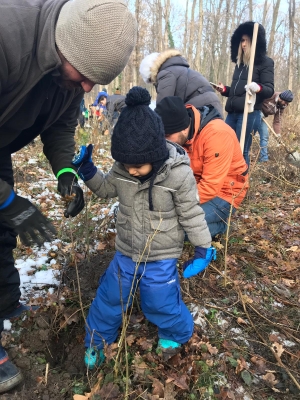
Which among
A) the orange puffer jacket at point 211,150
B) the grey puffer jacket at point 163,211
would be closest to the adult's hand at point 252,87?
the orange puffer jacket at point 211,150

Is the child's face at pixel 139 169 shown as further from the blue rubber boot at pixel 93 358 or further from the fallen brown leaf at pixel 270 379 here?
the fallen brown leaf at pixel 270 379

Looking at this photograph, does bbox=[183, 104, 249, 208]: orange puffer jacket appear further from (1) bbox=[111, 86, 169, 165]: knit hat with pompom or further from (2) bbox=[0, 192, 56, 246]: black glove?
(2) bbox=[0, 192, 56, 246]: black glove

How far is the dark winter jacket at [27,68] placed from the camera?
134 centimetres

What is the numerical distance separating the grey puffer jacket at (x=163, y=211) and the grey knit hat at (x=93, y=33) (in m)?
0.66

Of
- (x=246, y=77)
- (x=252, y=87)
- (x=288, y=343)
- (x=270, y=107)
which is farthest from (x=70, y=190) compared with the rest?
(x=270, y=107)

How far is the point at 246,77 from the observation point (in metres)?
4.63

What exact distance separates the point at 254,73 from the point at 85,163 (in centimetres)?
355

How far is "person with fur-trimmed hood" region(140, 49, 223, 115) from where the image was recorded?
11.2ft

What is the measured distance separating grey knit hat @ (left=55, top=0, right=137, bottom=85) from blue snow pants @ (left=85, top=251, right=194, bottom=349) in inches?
44.7

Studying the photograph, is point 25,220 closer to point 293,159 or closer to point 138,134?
point 138,134

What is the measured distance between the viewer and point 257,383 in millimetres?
1963

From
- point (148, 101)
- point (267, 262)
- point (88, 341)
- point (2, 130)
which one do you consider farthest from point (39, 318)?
point (267, 262)

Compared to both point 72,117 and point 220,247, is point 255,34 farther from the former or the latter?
point 72,117

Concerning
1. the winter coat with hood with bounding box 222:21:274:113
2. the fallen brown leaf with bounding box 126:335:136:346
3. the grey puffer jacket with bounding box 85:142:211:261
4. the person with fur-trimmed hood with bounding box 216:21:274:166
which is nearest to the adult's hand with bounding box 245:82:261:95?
the person with fur-trimmed hood with bounding box 216:21:274:166
